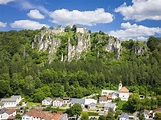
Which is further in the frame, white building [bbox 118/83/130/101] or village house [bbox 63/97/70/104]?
white building [bbox 118/83/130/101]

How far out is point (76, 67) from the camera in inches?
2817

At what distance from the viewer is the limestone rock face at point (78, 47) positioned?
8400 centimetres

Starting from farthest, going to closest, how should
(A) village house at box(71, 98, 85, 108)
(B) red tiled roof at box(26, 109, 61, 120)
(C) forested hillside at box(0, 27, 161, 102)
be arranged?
(C) forested hillside at box(0, 27, 161, 102)
(A) village house at box(71, 98, 85, 108)
(B) red tiled roof at box(26, 109, 61, 120)

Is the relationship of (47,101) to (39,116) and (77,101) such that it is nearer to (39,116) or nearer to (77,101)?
(77,101)

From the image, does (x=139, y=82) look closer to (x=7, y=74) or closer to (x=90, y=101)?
(x=90, y=101)

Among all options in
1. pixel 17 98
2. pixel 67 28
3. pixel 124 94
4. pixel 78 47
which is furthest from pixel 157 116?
pixel 67 28

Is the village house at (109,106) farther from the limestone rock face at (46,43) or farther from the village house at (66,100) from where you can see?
the limestone rock face at (46,43)

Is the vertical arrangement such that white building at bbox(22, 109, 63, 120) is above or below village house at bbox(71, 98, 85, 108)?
below

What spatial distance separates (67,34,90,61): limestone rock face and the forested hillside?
1.19ft

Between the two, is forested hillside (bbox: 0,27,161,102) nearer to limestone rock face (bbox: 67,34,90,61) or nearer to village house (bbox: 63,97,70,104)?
limestone rock face (bbox: 67,34,90,61)

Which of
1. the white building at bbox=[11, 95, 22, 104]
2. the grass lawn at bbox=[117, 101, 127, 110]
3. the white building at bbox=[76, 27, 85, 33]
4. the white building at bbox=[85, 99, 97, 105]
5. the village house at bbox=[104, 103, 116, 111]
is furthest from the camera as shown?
the white building at bbox=[76, 27, 85, 33]

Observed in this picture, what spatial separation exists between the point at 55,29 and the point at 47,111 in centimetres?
5605

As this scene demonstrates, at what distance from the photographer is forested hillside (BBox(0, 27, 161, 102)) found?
206ft

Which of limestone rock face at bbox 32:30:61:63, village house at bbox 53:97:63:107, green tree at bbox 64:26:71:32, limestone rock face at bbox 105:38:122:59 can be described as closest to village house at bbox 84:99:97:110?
village house at bbox 53:97:63:107
